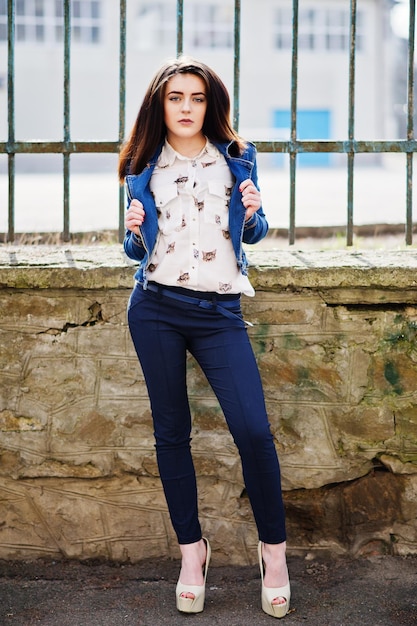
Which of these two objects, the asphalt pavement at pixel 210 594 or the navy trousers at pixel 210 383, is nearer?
the navy trousers at pixel 210 383

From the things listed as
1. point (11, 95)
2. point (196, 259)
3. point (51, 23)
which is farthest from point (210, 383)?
point (51, 23)

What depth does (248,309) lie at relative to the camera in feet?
10.7

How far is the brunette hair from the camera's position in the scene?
2754 mm

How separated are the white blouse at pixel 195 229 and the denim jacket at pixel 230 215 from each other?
0.10ft

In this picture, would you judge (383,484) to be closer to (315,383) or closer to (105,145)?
(315,383)

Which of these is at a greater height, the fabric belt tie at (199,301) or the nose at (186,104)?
the nose at (186,104)

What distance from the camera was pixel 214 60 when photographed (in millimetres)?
31688

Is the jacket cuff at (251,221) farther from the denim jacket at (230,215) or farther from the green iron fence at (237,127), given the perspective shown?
the green iron fence at (237,127)

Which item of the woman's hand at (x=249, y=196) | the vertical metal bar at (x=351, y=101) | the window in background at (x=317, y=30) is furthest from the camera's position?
the window in background at (x=317, y=30)

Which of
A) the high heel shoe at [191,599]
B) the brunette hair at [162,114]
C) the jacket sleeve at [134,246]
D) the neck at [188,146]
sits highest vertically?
the brunette hair at [162,114]

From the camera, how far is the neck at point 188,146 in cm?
282

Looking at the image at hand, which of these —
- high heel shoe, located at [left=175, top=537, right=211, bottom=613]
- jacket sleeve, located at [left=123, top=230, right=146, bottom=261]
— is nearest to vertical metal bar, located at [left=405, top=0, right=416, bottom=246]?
jacket sleeve, located at [left=123, top=230, right=146, bottom=261]

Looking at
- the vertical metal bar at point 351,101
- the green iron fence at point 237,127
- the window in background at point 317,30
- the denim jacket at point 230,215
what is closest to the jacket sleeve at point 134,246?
the denim jacket at point 230,215

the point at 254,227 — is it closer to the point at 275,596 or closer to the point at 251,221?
the point at 251,221
